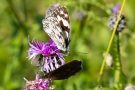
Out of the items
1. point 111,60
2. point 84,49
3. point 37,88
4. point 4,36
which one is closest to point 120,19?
point 111,60

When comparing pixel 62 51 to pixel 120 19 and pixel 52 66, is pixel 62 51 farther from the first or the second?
pixel 120 19

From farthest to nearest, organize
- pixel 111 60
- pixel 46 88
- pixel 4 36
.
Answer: pixel 4 36, pixel 111 60, pixel 46 88

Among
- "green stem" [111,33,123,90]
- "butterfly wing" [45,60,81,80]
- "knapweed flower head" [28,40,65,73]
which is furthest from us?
"green stem" [111,33,123,90]

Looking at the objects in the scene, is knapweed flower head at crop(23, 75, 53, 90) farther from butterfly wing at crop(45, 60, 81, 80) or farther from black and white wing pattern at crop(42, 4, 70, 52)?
black and white wing pattern at crop(42, 4, 70, 52)

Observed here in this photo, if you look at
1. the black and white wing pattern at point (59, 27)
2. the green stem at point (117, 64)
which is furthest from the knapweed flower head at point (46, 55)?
the green stem at point (117, 64)

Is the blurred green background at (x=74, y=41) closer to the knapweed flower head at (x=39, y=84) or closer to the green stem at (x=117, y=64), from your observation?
the green stem at (x=117, y=64)

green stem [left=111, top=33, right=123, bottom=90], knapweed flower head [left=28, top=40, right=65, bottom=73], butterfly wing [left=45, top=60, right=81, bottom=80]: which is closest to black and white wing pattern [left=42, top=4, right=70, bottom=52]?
knapweed flower head [left=28, top=40, right=65, bottom=73]
